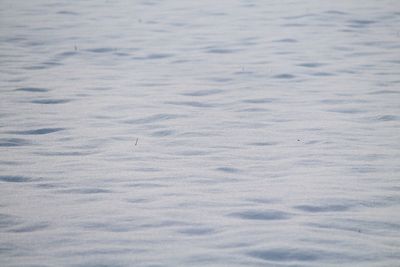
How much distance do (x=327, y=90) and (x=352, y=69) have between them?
3.67 feet

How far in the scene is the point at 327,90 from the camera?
24.0ft

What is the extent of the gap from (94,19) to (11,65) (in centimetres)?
378

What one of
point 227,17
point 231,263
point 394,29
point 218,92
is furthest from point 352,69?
point 231,263

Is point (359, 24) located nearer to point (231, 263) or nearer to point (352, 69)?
point (352, 69)

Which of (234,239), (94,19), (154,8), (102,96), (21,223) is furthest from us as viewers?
(154,8)

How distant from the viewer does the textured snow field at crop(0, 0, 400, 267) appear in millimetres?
3709

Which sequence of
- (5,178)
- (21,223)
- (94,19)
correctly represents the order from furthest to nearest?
(94,19) < (5,178) < (21,223)

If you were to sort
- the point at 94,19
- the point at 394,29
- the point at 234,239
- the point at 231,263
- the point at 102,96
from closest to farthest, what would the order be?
the point at 231,263, the point at 234,239, the point at 102,96, the point at 394,29, the point at 94,19

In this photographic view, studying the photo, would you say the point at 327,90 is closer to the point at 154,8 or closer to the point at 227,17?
the point at 227,17

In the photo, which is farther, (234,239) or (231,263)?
(234,239)

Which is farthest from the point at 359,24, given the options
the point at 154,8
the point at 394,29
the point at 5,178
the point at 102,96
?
the point at 5,178

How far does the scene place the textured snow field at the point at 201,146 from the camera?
371 centimetres

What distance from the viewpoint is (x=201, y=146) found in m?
5.55

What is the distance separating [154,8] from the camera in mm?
13250
